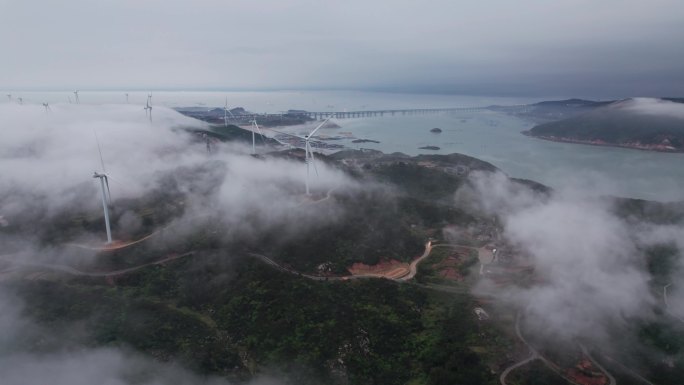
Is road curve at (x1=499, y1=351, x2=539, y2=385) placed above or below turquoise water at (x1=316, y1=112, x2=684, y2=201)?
below

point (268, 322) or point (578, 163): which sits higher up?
point (578, 163)

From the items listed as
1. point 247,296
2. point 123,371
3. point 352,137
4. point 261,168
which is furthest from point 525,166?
point 123,371

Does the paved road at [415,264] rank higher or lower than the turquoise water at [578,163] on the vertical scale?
lower

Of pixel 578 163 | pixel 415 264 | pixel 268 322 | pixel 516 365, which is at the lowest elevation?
pixel 516 365

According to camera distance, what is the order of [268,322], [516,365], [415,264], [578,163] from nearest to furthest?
[516,365] < [268,322] < [415,264] < [578,163]

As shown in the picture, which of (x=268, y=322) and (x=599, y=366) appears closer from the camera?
(x=599, y=366)

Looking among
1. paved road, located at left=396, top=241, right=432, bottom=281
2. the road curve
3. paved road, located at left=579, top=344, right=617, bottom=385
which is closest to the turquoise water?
paved road, located at left=396, top=241, right=432, bottom=281

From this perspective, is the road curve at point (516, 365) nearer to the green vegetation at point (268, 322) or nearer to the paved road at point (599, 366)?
the green vegetation at point (268, 322)

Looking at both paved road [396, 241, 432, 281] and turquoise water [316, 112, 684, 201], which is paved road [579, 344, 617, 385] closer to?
paved road [396, 241, 432, 281]

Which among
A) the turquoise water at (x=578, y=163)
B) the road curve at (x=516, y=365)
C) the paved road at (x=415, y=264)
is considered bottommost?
the road curve at (x=516, y=365)

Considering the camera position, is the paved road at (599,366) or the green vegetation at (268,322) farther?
the green vegetation at (268,322)

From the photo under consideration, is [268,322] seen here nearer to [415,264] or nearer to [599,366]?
[415,264]

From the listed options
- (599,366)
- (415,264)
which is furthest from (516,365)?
(415,264)

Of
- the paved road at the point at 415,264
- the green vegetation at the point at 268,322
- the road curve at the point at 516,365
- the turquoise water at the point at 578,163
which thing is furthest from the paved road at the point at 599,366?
the turquoise water at the point at 578,163
